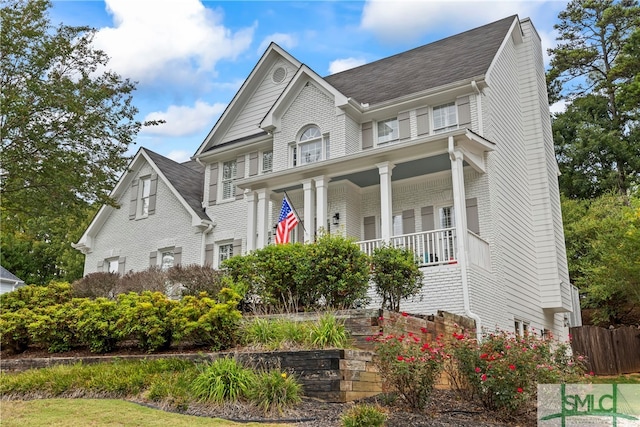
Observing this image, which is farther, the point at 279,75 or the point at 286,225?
the point at 279,75

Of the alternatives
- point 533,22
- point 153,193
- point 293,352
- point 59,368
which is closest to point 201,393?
point 293,352

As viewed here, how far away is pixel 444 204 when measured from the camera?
1502 cm

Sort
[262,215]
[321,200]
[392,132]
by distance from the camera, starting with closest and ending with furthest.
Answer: [321,200], [262,215], [392,132]

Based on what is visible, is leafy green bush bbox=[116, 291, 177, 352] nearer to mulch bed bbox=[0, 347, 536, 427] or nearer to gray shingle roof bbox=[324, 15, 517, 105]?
mulch bed bbox=[0, 347, 536, 427]

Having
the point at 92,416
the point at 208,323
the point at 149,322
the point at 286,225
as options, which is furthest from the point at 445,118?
the point at 92,416

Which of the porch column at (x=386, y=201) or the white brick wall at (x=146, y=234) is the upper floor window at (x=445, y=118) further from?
the white brick wall at (x=146, y=234)

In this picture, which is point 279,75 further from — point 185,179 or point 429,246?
point 429,246

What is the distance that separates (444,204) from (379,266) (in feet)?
17.1

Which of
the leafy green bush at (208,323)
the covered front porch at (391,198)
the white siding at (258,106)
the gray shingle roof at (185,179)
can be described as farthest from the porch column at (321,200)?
the gray shingle roof at (185,179)

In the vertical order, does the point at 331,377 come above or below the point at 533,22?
below

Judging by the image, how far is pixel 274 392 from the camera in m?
6.57

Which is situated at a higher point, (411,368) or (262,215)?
(262,215)

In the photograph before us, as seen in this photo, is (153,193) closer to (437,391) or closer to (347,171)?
(347,171)

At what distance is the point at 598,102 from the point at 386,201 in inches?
1010
